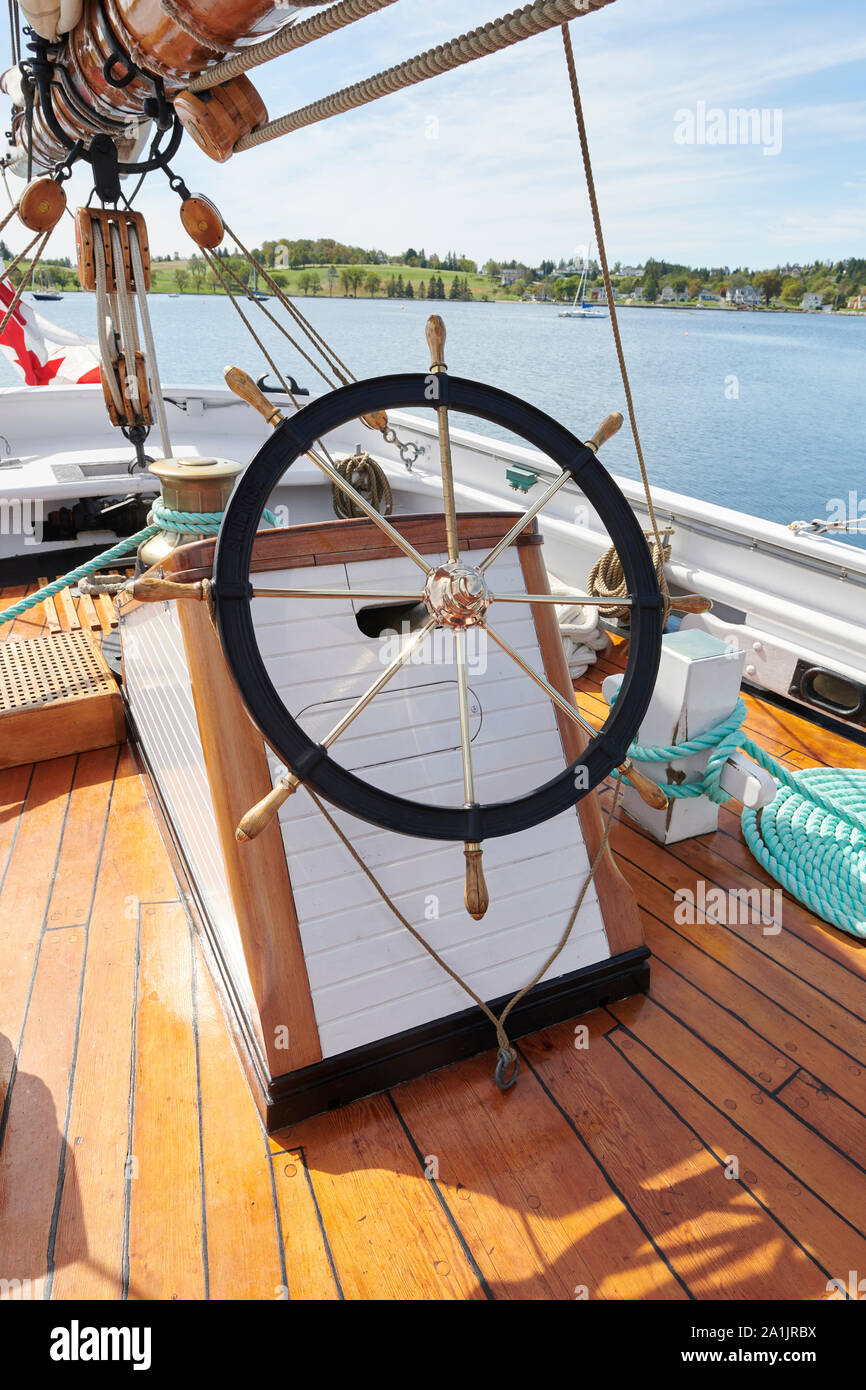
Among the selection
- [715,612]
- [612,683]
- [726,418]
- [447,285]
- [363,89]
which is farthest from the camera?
[447,285]

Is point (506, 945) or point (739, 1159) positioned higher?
point (506, 945)

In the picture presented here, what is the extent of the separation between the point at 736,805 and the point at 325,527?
1.34 m

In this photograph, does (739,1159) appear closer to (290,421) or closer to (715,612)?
(290,421)

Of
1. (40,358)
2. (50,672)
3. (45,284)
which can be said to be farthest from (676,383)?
(50,672)

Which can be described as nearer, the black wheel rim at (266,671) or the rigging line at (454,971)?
the black wheel rim at (266,671)

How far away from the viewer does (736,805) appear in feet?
Answer: 6.97

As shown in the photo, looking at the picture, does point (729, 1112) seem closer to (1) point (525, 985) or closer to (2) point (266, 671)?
(1) point (525, 985)

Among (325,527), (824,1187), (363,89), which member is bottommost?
(824,1187)

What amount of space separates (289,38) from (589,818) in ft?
3.97

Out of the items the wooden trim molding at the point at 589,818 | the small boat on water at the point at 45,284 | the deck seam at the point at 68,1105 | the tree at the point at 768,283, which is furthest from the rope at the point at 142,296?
the tree at the point at 768,283

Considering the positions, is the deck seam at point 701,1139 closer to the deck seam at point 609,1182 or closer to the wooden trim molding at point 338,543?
the deck seam at point 609,1182

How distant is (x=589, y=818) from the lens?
1.46 metres

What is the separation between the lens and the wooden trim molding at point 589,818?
4.78 ft

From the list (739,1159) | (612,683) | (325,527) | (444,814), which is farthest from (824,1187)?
(325,527)
